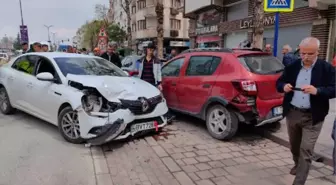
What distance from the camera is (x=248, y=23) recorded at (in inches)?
649

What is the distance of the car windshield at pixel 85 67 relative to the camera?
5.54 m

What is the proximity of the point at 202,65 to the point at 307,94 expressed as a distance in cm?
277

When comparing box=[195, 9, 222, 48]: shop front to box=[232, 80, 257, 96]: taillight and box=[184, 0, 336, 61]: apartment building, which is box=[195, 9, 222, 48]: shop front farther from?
box=[232, 80, 257, 96]: taillight

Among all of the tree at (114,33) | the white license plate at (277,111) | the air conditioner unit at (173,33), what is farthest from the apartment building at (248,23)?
the tree at (114,33)

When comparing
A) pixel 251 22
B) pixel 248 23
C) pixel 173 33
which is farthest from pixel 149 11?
pixel 251 22

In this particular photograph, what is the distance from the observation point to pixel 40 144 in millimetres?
4953

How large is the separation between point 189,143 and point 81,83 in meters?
2.20

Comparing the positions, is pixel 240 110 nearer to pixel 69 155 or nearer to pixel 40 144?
pixel 69 155

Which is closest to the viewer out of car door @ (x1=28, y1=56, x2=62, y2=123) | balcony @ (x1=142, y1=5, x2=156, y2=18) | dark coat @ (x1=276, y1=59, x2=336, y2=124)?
dark coat @ (x1=276, y1=59, x2=336, y2=124)

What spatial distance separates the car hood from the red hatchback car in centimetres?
88

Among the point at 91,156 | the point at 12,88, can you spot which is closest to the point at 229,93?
the point at 91,156

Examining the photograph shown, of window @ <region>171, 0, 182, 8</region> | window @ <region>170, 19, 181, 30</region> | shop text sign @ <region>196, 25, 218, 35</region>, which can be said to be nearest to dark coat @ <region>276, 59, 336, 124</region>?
shop text sign @ <region>196, 25, 218, 35</region>

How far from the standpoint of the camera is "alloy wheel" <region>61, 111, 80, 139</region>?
16.1 feet

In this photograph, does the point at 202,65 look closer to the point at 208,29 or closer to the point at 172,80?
the point at 172,80
